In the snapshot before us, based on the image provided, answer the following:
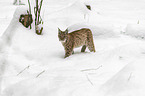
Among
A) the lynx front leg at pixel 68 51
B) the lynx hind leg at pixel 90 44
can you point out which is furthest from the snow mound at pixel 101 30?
the lynx front leg at pixel 68 51

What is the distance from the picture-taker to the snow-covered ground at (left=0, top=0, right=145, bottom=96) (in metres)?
1.41

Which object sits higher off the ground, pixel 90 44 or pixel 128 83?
pixel 128 83

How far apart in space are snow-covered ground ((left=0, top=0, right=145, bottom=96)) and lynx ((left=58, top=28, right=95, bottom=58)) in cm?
13

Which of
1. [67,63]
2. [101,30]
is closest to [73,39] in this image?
[67,63]

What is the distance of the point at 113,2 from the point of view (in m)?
6.10

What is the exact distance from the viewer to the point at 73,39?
256 centimetres

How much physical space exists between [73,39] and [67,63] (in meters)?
0.59

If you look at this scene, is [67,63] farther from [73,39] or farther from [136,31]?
[136,31]

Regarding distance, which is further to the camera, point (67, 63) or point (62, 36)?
point (62, 36)

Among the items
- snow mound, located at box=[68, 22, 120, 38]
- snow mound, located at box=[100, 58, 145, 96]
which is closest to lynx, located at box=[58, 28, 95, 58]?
snow mound, located at box=[68, 22, 120, 38]

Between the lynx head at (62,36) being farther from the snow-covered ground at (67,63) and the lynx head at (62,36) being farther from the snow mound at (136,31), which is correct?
the snow mound at (136,31)

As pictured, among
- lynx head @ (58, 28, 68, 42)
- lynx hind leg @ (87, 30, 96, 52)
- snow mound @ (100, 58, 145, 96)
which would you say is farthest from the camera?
lynx hind leg @ (87, 30, 96, 52)

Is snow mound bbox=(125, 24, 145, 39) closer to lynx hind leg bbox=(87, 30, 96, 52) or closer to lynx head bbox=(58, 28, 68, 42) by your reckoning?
lynx hind leg bbox=(87, 30, 96, 52)

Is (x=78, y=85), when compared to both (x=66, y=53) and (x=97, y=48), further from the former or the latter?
(x=97, y=48)
